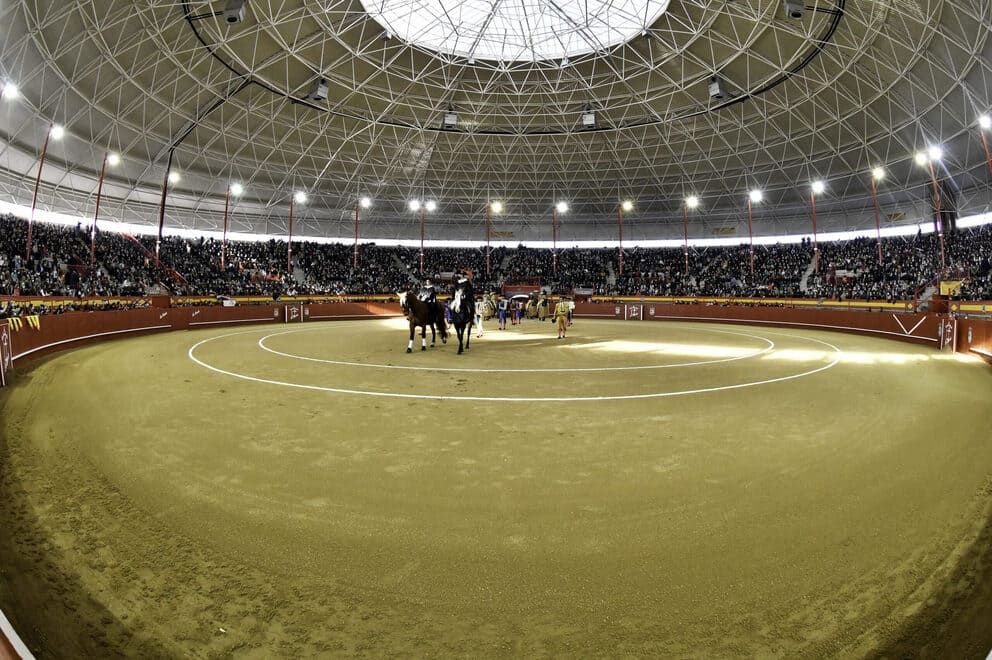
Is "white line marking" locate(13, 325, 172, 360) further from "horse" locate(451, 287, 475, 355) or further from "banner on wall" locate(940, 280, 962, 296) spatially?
"banner on wall" locate(940, 280, 962, 296)

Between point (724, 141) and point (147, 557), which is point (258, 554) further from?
point (724, 141)

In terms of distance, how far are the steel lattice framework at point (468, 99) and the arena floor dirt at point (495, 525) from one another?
25.6 meters

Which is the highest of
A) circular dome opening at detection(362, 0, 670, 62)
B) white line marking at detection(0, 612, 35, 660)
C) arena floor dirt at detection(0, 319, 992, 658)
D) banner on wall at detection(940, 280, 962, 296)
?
circular dome opening at detection(362, 0, 670, 62)

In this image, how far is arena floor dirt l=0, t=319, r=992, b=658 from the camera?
283 cm

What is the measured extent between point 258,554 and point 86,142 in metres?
42.2

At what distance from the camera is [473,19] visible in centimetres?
2983

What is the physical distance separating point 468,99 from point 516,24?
293 inches

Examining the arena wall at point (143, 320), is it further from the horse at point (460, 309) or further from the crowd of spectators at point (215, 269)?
the horse at point (460, 309)

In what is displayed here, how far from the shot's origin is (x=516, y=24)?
30.9 metres

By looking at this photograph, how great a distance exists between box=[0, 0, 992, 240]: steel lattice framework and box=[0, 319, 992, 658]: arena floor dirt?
84.1 feet

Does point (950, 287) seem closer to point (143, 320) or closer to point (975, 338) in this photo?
point (975, 338)

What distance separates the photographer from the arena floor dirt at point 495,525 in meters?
2.83

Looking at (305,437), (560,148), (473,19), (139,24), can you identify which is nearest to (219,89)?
(139,24)

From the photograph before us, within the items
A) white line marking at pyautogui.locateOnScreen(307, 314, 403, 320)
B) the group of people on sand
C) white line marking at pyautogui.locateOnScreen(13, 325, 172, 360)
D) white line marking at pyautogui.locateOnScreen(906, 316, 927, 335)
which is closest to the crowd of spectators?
white line marking at pyautogui.locateOnScreen(13, 325, 172, 360)
